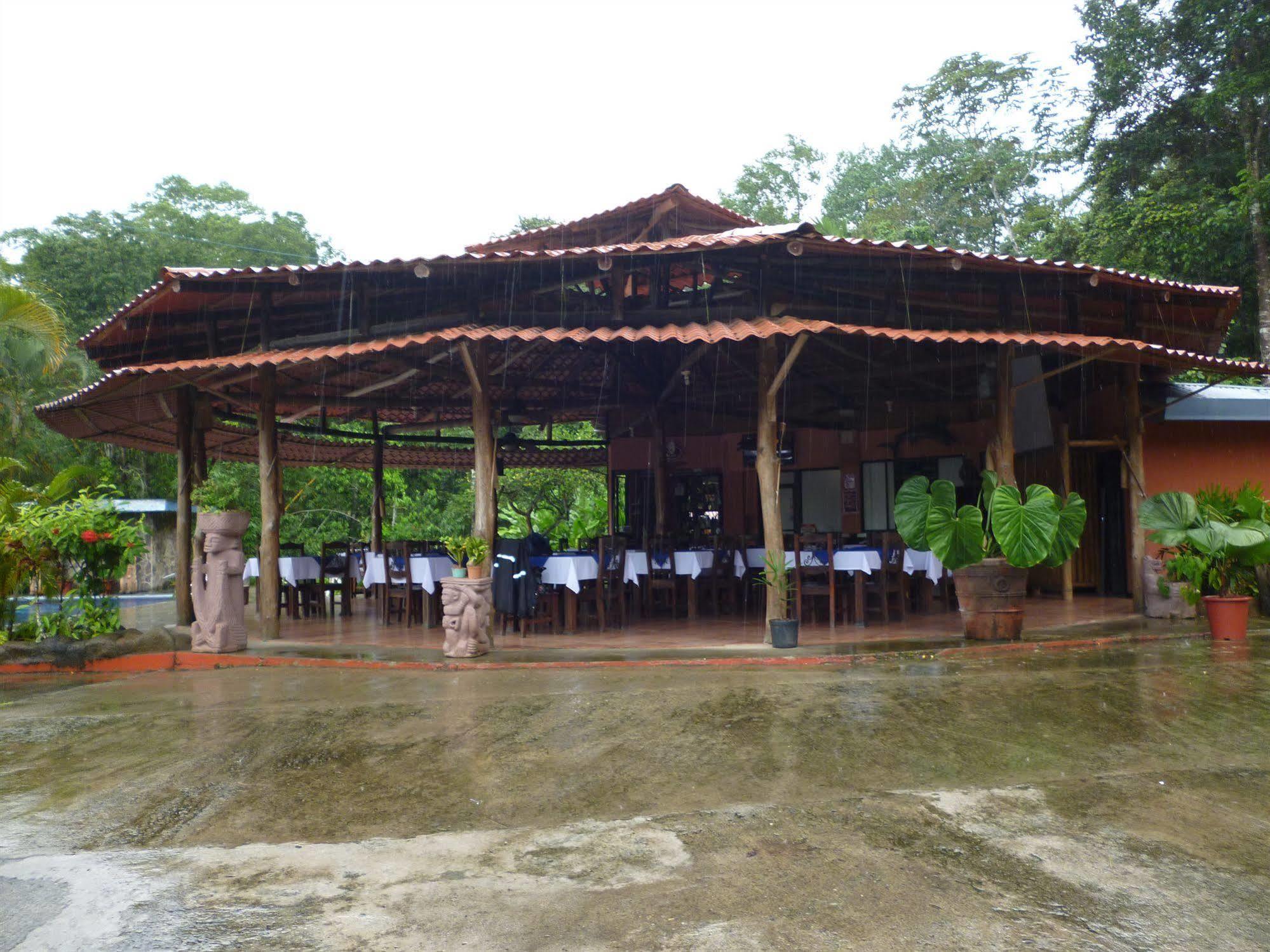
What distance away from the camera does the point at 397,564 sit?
10.3 meters

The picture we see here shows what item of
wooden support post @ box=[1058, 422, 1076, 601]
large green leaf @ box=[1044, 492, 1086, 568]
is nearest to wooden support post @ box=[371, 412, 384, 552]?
large green leaf @ box=[1044, 492, 1086, 568]

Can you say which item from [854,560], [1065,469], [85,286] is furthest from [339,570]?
[85,286]

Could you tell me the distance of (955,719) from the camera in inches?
216

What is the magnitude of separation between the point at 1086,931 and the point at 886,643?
5467 mm

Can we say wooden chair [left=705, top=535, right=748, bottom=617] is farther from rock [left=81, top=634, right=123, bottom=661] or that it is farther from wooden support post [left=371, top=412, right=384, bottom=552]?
rock [left=81, top=634, right=123, bottom=661]

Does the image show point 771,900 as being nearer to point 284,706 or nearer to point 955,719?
point 955,719

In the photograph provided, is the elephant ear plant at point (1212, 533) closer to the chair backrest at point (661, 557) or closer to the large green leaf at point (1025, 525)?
the large green leaf at point (1025, 525)

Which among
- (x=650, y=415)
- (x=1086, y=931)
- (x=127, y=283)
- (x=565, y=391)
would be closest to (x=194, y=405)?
(x=565, y=391)

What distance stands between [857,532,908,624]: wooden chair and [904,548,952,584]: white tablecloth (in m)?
0.12

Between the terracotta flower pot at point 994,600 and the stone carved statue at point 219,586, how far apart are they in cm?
668

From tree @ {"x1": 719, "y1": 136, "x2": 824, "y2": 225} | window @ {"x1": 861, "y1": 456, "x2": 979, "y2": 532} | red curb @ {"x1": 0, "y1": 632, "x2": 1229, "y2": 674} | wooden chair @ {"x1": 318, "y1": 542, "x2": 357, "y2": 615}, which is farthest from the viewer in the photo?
tree @ {"x1": 719, "y1": 136, "x2": 824, "y2": 225}

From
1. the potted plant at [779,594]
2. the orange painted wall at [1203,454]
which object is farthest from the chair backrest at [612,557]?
the orange painted wall at [1203,454]

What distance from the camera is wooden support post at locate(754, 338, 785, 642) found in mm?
8312

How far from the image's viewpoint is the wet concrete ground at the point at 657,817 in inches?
118
